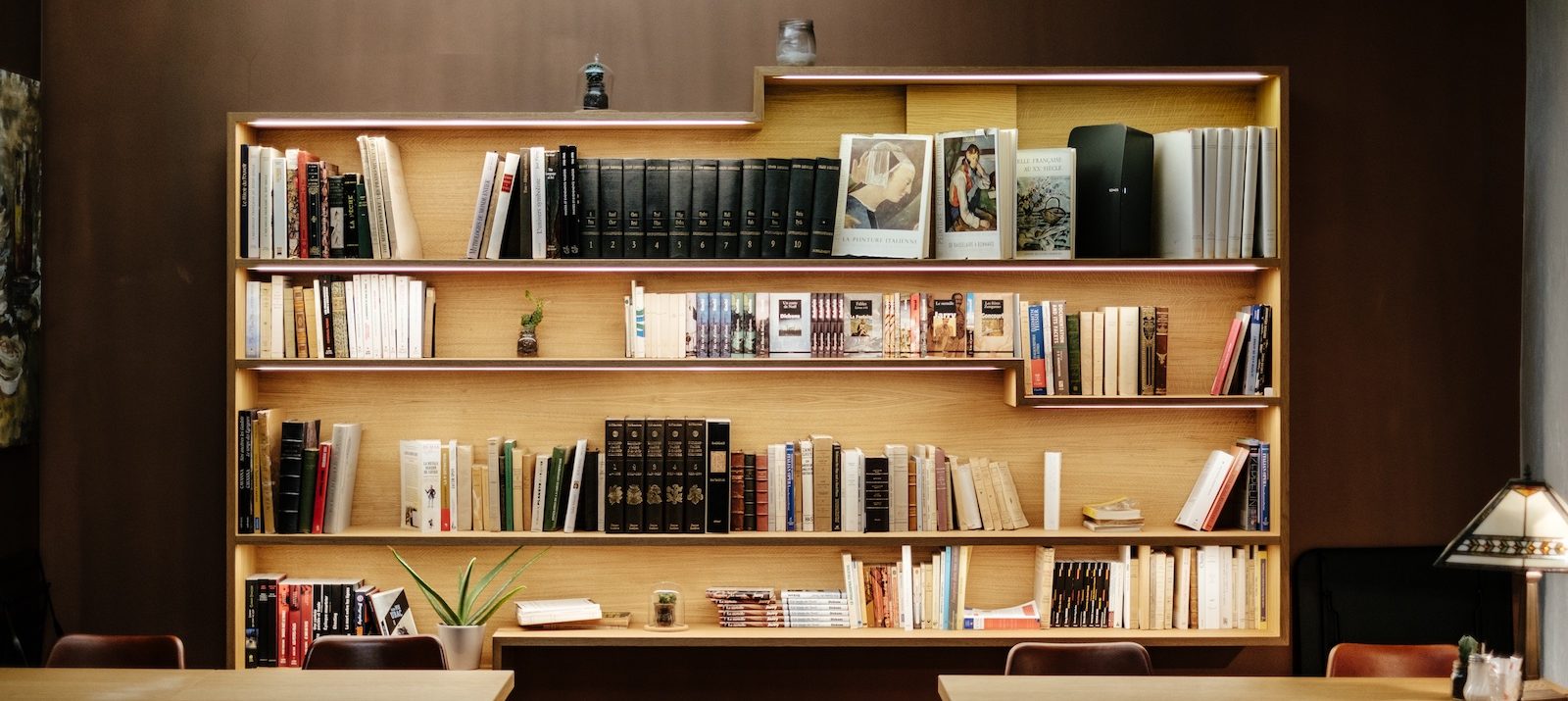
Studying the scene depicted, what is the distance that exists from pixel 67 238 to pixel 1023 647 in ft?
10.4

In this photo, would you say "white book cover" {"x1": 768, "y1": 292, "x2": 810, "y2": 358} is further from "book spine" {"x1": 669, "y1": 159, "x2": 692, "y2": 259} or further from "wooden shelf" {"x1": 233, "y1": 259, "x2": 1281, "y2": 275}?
"book spine" {"x1": 669, "y1": 159, "x2": 692, "y2": 259}

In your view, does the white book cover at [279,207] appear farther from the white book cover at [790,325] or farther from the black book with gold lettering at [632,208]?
the white book cover at [790,325]

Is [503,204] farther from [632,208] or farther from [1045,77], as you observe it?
[1045,77]

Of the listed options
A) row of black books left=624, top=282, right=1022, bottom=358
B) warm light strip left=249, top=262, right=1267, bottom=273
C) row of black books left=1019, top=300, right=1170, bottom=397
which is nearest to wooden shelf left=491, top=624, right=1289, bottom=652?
row of black books left=1019, top=300, right=1170, bottom=397

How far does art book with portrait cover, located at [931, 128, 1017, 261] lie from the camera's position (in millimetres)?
3428

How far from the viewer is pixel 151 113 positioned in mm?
3744

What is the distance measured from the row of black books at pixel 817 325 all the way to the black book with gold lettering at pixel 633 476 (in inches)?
9.2

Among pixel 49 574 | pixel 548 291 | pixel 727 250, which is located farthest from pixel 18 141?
pixel 727 250

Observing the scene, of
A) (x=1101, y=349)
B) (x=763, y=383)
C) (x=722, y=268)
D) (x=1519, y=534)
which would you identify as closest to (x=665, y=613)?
(x=763, y=383)

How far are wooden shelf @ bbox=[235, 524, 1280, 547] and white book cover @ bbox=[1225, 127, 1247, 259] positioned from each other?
85 centimetres

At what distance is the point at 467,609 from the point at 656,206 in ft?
4.35

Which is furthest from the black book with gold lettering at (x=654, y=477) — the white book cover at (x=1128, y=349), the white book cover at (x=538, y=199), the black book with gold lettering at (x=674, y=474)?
the white book cover at (x=1128, y=349)

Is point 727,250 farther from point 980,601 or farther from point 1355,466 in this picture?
point 1355,466

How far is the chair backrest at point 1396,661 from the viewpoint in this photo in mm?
2883
